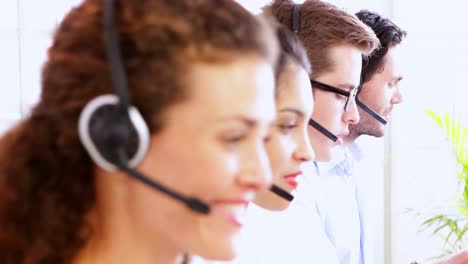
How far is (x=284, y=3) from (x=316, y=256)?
27.4 inches

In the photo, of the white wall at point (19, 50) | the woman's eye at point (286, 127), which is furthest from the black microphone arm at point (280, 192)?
the white wall at point (19, 50)

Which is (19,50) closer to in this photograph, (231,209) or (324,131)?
(324,131)

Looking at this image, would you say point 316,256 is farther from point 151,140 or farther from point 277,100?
point 151,140

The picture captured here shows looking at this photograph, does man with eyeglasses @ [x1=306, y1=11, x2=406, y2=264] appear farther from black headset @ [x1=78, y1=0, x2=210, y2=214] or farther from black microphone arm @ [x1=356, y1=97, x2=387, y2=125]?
black headset @ [x1=78, y1=0, x2=210, y2=214]

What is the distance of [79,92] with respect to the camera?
85 cm

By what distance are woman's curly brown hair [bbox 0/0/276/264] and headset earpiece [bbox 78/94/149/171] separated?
33 mm

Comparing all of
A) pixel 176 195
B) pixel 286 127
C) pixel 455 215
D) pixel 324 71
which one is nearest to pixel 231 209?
pixel 176 195

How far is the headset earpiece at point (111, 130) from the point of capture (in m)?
0.81

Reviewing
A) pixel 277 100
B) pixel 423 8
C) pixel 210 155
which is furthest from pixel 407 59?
pixel 210 155

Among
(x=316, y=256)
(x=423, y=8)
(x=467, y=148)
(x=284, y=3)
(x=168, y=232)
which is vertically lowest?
(x=467, y=148)

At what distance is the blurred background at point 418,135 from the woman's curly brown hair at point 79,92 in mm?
2616

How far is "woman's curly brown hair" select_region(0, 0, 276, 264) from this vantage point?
0.84m

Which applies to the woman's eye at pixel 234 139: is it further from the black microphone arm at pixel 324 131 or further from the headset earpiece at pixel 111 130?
the black microphone arm at pixel 324 131

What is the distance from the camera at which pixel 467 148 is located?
3.48 m
